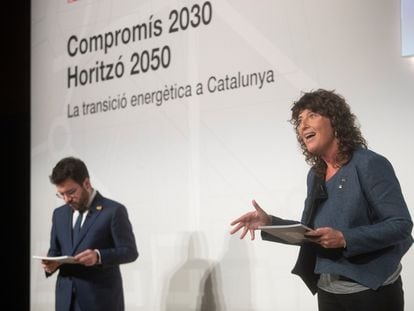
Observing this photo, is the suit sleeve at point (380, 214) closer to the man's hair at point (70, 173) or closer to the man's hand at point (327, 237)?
the man's hand at point (327, 237)

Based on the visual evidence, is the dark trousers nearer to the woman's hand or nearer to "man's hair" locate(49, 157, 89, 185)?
the woman's hand

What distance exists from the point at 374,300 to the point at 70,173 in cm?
222

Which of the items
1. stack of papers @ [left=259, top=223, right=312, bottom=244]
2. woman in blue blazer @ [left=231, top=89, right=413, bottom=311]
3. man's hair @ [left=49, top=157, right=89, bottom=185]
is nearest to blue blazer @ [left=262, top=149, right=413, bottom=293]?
woman in blue blazer @ [left=231, top=89, right=413, bottom=311]

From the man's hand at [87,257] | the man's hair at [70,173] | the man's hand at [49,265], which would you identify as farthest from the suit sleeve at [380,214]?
the man's hair at [70,173]

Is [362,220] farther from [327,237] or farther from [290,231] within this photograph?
[290,231]

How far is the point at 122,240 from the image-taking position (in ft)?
12.5

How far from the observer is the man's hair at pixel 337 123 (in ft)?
8.55

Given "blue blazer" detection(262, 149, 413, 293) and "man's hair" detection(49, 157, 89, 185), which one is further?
"man's hair" detection(49, 157, 89, 185)

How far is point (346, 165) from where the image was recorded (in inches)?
100

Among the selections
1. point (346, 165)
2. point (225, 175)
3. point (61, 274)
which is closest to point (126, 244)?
point (61, 274)
